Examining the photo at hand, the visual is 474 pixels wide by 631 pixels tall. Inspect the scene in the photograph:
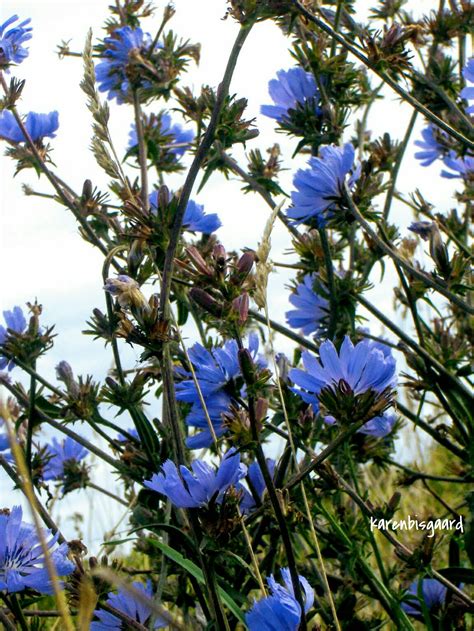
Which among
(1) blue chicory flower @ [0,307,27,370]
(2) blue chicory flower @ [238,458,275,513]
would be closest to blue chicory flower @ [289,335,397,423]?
(2) blue chicory flower @ [238,458,275,513]

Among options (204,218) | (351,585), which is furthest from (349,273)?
(351,585)

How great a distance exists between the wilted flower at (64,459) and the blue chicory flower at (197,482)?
1313mm

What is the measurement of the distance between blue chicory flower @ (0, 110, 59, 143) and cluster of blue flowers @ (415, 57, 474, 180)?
1.08 m

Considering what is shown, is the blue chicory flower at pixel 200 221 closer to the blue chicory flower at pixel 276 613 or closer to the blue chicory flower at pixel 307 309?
the blue chicory flower at pixel 307 309

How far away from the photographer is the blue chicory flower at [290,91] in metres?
2.31

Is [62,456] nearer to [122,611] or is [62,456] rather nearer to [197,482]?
[122,611]

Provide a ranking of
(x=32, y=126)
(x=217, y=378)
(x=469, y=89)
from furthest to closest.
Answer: (x=32, y=126), (x=469, y=89), (x=217, y=378)

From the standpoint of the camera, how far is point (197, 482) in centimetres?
140

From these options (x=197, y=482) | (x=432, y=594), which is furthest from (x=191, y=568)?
(x=432, y=594)

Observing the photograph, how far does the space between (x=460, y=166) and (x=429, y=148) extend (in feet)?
1.32

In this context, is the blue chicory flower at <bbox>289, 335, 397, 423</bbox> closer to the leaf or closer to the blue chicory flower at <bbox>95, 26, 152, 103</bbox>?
the leaf

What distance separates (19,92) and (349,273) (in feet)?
2.98

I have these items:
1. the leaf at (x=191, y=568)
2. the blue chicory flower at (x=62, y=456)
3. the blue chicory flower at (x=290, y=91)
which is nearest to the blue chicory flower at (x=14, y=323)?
the blue chicory flower at (x=62, y=456)

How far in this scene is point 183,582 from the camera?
6.70 ft
